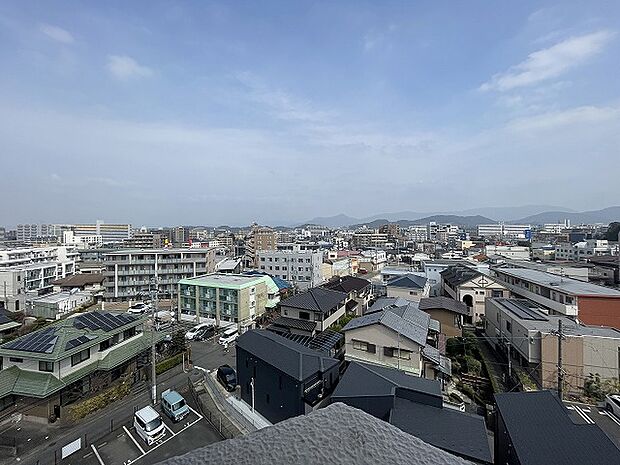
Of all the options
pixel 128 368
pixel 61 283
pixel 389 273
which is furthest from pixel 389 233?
pixel 128 368

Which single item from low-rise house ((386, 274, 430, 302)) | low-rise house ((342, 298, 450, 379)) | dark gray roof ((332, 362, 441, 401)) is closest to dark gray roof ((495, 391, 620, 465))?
dark gray roof ((332, 362, 441, 401))

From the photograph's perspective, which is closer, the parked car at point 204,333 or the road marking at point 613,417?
the road marking at point 613,417

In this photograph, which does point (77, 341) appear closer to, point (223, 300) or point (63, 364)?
point (63, 364)

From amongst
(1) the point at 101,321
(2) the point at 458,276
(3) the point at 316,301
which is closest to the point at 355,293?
(3) the point at 316,301

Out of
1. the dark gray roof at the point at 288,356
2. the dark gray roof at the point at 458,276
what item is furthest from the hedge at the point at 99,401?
the dark gray roof at the point at 458,276

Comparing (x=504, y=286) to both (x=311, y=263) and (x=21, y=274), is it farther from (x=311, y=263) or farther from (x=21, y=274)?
(x=21, y=274)

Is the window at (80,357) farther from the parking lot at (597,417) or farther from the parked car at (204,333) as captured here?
the parking lot at (597,417)
